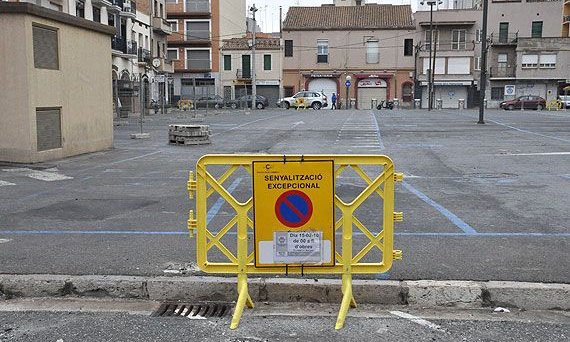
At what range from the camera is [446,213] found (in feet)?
29.7

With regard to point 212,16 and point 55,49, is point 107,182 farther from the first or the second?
point 212,16

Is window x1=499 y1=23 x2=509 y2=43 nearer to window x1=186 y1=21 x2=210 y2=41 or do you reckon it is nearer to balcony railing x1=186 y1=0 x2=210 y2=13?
window x1=186 y1=21 x2=210 y2=41

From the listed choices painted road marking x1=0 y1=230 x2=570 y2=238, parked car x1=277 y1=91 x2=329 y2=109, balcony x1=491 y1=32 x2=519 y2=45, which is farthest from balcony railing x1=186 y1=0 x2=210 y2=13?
painted road marking x1=0 y1=230 x2=570 y2=238

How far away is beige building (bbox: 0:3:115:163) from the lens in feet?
47.0

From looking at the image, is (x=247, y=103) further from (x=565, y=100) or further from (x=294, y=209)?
(x=294, y=209)

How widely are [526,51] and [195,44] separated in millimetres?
37034

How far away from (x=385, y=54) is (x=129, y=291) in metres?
65.9

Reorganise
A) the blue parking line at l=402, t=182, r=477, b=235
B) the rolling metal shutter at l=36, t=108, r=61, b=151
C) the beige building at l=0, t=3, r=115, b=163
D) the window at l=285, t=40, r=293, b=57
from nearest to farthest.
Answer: the blue parking line at l=402, t=182, r=477, b=235, the beige building at l=0, t=3, r=115, b=163, the rolling metal shutter at l=36, t=108, r=61, b=151, the window at l=285, t=40, r=293, b=57

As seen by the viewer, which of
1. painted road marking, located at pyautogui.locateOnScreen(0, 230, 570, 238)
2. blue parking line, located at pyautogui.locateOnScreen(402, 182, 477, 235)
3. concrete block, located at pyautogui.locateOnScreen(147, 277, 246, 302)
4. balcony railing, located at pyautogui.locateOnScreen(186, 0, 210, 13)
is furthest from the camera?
balcony railing, located at pyautogui.locateOnScreen(186, 0, 210, 13)

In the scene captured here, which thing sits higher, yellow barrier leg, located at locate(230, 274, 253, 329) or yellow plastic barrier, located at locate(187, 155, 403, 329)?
yellow plastic barrier, located at locate(187, 155, 403, 329)

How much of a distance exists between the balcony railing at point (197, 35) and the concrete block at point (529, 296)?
69670 millimetres

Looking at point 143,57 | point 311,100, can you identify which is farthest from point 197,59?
point 143,57

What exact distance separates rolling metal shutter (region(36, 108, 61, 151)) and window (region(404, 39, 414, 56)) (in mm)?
57651

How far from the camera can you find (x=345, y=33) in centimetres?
6962
